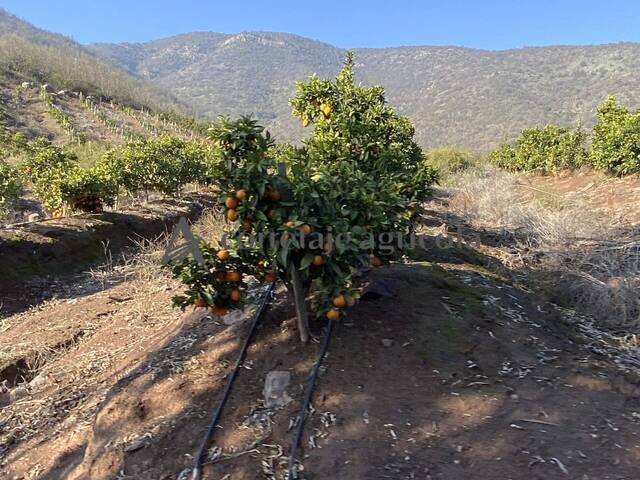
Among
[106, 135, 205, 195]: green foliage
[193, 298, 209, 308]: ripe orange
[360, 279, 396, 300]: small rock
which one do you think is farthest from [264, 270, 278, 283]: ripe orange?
[106, 135, 205, 195]: green foliage

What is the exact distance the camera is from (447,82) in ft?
217

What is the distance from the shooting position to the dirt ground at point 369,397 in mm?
2336

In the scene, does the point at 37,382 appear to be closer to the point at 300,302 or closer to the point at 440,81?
the point at 300,302

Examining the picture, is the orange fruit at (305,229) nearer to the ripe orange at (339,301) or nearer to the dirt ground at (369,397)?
the ripe orange at (339,301)

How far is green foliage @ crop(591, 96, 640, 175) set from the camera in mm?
12297

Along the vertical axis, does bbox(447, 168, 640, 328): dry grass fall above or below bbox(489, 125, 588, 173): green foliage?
below

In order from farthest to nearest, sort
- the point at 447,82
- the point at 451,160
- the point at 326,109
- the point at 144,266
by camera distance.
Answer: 1. the point at 447,82
2. the point at 451,160
3. the point at 144,266
4. the point at 326,109

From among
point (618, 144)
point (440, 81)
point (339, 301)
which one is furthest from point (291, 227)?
point (440, 81)

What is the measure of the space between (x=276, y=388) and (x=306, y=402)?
28 cm

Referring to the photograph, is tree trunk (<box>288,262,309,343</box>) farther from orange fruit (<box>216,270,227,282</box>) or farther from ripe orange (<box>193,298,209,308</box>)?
ripe orange (<box>193,298,209,308</box>)

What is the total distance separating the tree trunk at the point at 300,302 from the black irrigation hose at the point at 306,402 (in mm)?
146

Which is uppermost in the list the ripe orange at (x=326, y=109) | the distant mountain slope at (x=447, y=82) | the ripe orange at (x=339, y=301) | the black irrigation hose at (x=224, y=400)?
the distant mountain slope at (x=447, y=82)

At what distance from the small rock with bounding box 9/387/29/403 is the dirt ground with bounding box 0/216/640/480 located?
0.7 inches

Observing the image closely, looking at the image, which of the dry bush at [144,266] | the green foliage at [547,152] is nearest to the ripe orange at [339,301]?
the dry bush at [144,266]
